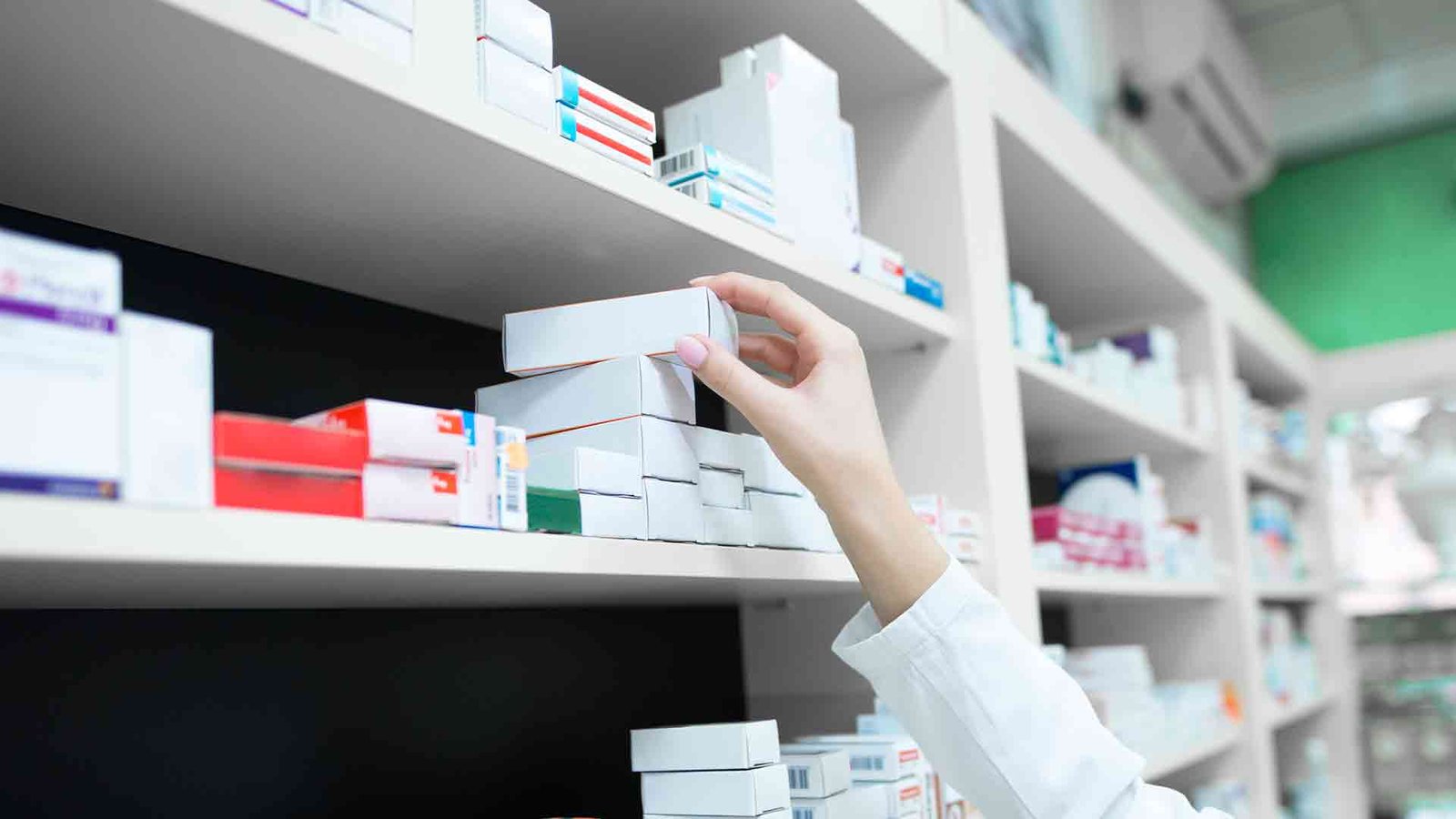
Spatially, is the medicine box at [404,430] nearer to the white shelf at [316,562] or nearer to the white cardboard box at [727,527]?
the white shelf at [316,562]

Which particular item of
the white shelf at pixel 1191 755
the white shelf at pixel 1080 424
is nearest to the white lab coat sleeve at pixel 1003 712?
the white shelf at pixel 1080 424

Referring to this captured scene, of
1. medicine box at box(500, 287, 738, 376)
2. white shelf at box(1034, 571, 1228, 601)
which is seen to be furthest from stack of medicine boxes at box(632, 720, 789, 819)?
white shelf at box(1034, 571, 1228, 601)

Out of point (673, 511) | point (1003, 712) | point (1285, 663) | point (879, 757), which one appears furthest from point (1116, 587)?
point (1285, 663)

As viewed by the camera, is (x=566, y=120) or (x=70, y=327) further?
(x=566, y=120)

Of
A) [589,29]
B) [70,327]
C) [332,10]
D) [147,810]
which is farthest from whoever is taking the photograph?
[589,29]

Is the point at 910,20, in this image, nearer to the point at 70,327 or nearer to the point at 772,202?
the point at 772,202

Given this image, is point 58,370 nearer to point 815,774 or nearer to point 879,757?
point 815,774

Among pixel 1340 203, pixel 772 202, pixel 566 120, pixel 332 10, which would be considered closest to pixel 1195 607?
pixel 772 202

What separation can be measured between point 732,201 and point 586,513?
0.43m

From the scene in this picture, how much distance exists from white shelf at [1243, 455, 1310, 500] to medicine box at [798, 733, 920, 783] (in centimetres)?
220

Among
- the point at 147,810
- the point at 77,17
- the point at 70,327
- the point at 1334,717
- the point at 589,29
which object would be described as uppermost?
the point at 589,29

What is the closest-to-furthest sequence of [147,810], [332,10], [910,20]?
[332,10] → [147,810] → [910,20]

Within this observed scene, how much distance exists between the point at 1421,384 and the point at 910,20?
3.20 m

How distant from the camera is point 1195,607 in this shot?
9.95 feet
